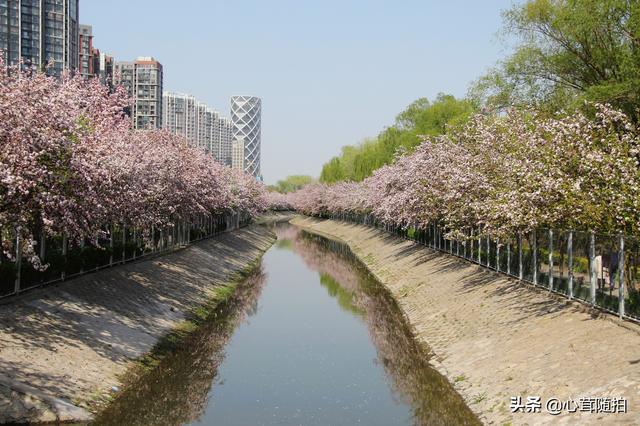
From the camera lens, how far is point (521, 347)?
22.1m

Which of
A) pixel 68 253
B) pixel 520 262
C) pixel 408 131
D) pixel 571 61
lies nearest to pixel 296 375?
pixel 520 262

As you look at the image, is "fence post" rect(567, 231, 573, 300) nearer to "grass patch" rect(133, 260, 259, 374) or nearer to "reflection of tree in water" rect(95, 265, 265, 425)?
"reflection of tree in water" rect(95, 265, 265, 425)

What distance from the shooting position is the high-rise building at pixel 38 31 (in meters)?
142

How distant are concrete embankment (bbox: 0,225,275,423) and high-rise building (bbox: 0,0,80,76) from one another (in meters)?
118

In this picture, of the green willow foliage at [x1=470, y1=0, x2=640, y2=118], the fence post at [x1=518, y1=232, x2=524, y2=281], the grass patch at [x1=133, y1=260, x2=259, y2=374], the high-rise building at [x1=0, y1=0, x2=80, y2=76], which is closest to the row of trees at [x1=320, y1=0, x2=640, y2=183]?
the green willow foliage at [x1=470, y1=0, x2=640, y2=118]

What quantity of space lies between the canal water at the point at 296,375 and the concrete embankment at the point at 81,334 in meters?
1.18

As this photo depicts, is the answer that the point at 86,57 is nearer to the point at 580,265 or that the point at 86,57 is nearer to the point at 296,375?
the point at 296,375

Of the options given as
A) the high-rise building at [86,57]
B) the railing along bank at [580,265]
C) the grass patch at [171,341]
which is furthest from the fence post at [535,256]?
the high-rise building at [86,57]

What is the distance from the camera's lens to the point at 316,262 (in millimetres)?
76562

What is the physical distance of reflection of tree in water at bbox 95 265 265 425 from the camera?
19.5 m

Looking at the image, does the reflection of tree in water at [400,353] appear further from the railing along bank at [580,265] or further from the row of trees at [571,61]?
the row of trees at [571,61]

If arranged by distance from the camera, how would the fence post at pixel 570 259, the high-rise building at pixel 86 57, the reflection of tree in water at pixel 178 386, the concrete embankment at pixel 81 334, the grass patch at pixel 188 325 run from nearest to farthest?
the concrete embankment at pixel 81 334, the reflection of tree in water at pixel 178 386, the grass patch at pixel 188 325, the fence post at pixel 570 259, the high-rise building at pixel 86 57

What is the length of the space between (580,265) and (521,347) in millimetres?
5108

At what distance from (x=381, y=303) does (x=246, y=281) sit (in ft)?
53.9
